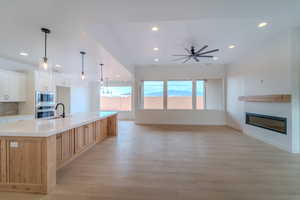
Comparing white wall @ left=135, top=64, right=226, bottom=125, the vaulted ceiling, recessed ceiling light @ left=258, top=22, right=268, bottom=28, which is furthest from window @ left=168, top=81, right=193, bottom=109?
recessed ceiling light @ left=258, top=22, right=268, bottom=28

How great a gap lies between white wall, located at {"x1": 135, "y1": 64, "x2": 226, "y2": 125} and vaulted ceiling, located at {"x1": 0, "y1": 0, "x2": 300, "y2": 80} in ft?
7.68

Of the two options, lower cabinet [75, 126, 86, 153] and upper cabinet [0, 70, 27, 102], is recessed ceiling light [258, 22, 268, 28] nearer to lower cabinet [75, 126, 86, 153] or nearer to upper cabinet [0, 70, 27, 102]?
lower cabinet [75, 126, 86, 153]

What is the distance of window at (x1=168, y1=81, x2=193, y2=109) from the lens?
25.2 feet

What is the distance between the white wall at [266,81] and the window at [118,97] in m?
6.09

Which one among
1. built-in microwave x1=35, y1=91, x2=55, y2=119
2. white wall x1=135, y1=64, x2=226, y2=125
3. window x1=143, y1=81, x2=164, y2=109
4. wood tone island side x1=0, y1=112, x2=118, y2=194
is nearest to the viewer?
wood tone island side x1=0, y1=112, x2=118, y2=194

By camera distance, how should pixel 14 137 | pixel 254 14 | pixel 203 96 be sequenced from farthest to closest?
pixel 203 96, pixel 254 14, pixel 14 137

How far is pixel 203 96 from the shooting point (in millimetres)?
7637

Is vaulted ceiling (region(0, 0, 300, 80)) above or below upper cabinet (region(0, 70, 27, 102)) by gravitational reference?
above

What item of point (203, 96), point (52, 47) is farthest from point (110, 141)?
point (203, 96)

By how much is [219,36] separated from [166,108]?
436 centimetres

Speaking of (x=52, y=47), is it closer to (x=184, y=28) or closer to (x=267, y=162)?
(x=184, y=28)

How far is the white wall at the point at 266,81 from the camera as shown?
3691mm

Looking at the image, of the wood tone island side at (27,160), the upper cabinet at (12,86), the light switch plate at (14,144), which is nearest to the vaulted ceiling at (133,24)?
the upper cabinet at (12,86)

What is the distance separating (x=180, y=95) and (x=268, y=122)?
399 cm
